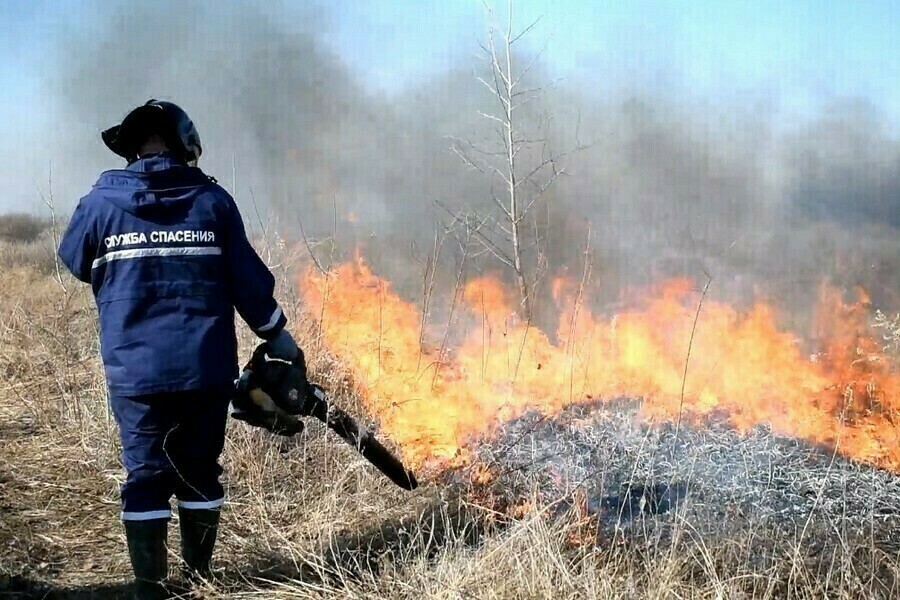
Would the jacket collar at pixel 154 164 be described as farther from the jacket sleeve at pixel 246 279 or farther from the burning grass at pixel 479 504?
the burning grass at pixel 479 504

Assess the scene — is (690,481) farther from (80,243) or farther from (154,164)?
(80,243)

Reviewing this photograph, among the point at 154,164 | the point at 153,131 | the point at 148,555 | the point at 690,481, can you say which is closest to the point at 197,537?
the point at 148,555

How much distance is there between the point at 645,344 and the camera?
6402 mm

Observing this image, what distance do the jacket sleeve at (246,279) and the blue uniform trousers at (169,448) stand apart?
0.33m

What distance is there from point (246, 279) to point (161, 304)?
33 centimetres

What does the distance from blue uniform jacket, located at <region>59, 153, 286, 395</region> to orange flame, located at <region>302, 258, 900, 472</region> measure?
182cm

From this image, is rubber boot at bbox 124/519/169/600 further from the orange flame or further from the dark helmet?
the orange flame

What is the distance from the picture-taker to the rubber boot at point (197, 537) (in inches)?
113

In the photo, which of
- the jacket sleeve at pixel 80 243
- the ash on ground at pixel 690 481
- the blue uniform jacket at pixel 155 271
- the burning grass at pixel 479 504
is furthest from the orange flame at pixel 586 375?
the jacket sleeve at pixel 80 243

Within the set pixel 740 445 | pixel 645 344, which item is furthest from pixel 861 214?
pixel 740 445

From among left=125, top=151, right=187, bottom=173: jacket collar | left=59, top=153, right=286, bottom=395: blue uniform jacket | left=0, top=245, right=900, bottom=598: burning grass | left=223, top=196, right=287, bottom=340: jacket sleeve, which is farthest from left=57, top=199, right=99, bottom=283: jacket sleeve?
left=0, top=245, right=900, bottom=598: burning grass

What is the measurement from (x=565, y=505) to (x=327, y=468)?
4.53 feet

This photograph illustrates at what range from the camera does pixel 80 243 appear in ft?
8.80

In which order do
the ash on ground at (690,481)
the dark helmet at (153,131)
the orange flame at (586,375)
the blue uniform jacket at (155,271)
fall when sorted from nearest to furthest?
the blue uniform jacket at (155,271), the dark helmet at (153,131), the ash on ground at (690,481), the orange flame at (586,375)
